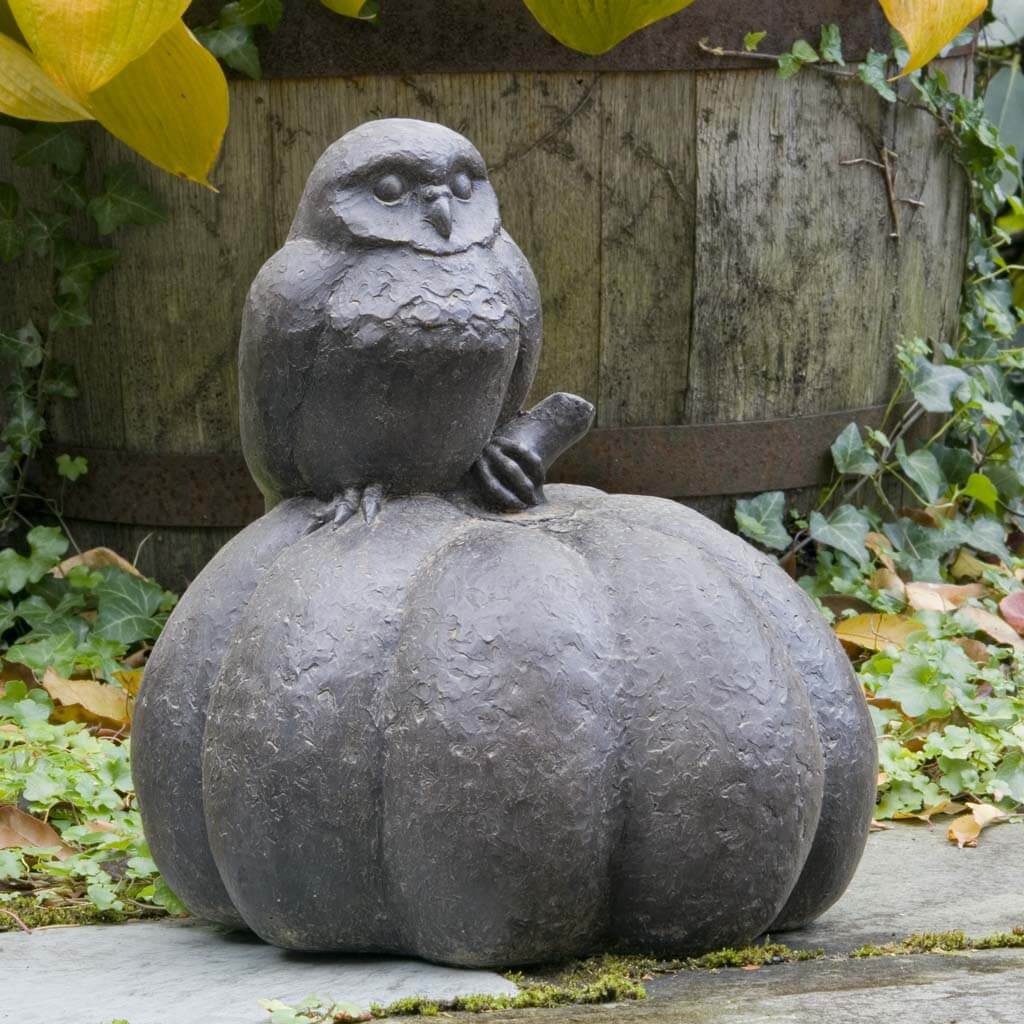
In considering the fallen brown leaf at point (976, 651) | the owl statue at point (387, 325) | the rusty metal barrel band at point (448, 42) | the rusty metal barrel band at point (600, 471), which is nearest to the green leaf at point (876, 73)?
the rusty metal barrel band at point (448, 42)

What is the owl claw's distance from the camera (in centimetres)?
234

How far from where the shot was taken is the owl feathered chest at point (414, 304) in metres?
A: 2.19

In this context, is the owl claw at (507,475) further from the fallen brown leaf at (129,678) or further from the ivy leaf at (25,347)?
the ivy leaf at (25,347)

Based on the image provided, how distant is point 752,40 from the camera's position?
3682 mm

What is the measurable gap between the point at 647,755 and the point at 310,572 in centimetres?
48

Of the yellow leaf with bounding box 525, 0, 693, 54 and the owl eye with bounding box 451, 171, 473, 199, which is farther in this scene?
the yellow leaf with bounding box 525, 0, 693, 54

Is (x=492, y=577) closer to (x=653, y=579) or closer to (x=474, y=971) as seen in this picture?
(x=653, y=579)

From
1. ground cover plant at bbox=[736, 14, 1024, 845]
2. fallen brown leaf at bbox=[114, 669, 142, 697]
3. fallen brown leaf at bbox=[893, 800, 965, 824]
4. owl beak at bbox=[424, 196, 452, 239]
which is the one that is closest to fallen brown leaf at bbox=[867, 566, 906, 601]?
ground cover plant at bbox=[736, 14, 1024, 845]

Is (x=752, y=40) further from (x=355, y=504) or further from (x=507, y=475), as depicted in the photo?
(x=355, y=504)

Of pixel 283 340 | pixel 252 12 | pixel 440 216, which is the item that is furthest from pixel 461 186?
pixel 252 12

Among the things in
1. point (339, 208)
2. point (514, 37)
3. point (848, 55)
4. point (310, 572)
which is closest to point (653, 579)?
point (310, 572)

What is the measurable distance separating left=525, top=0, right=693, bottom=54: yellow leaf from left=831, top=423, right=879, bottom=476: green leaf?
4.36 ft

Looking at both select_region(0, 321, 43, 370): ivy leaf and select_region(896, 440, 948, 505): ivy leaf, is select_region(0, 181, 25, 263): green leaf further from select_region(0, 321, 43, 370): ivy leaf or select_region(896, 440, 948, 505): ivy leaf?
select_region(896, 440, 948, 505): ivy leaf

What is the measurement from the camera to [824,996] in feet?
6.07
